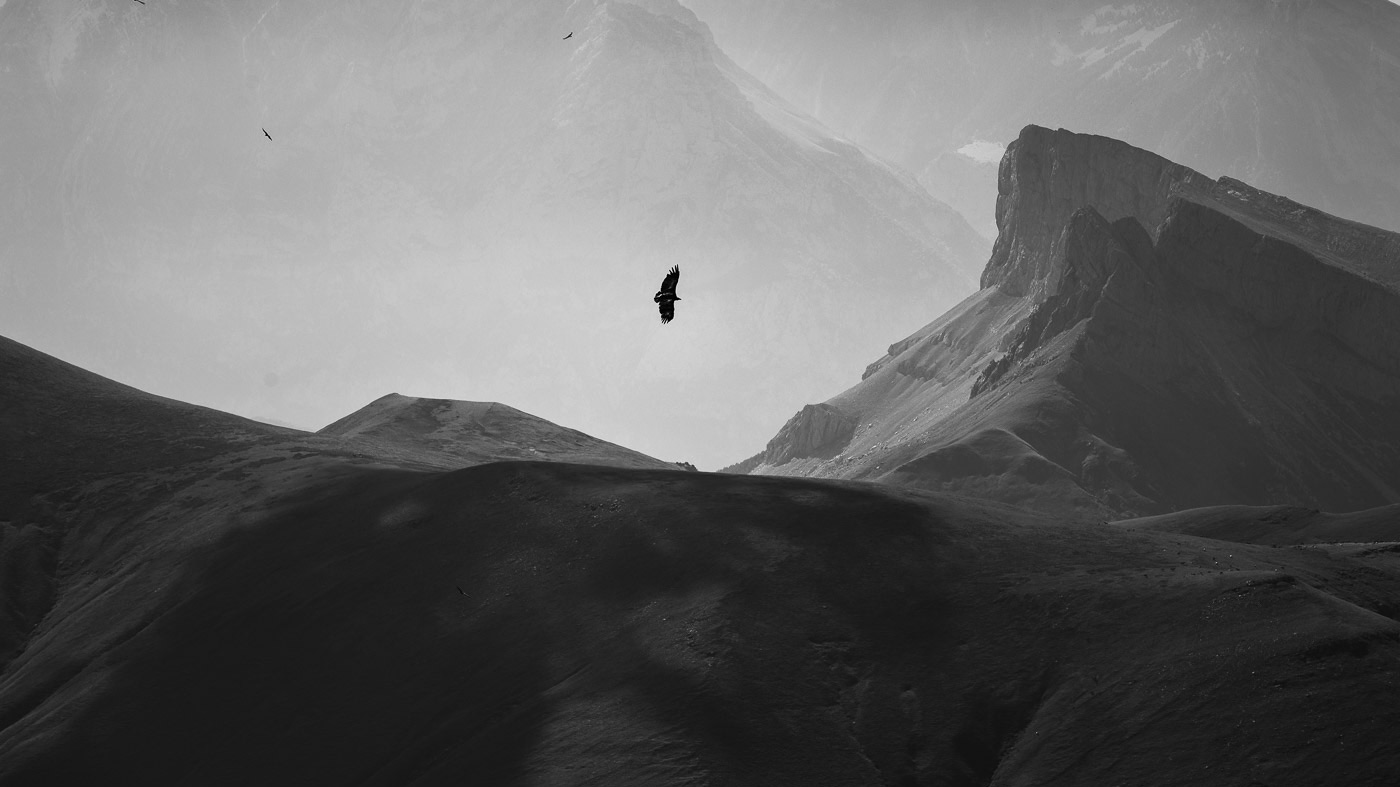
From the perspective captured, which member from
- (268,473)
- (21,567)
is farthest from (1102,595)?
(21,567)

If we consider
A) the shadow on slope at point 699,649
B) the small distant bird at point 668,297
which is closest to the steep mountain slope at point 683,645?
the shadow on slope at point 699,649

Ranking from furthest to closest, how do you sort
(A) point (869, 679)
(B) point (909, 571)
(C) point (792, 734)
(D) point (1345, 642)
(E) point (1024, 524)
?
(E) point (1024, 524) < (B) point (909, 571) < (A) point (869, 679) < (C) point (792, 734) < (D) point (1345, 642)

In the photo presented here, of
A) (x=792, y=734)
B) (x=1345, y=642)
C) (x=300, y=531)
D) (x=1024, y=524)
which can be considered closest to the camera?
(x=1345, y=642)

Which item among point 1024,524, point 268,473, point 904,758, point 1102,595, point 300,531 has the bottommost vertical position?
point 904,758

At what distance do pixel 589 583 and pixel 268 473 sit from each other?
61.2 meters

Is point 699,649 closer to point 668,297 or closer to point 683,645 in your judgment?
point 683,645

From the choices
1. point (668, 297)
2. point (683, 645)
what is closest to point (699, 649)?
point (683, 645)

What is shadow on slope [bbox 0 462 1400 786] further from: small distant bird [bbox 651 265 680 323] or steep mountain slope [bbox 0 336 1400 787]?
small distant bird [bbox 651 265 680 323]

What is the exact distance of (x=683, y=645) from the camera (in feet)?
347

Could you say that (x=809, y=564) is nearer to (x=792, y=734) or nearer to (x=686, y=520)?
(x=686, y=520)

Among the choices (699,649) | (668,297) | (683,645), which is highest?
(668,297)

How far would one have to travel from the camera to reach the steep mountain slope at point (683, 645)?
90.4m

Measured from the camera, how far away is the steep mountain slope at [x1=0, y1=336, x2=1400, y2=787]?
90375 mm

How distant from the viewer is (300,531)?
143625 mm
